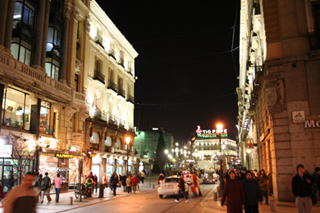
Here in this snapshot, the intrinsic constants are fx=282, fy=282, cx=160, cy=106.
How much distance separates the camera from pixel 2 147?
1838 centimetres

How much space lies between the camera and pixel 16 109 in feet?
67.8

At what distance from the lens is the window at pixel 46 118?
23.5 metres

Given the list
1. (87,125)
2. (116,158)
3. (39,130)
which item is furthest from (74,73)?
(116,158)

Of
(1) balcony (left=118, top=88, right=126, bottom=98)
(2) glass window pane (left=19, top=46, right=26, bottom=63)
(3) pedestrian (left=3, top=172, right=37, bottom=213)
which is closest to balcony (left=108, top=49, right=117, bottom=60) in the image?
(1) balcony (left=118, top=88, right=126, bottom=98)

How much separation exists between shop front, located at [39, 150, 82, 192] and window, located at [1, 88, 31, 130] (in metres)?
2.96

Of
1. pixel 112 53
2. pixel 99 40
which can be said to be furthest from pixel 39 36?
pixel 112 53

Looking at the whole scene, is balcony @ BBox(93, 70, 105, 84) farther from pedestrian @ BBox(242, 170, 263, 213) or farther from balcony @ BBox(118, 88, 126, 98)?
pedestrian @ BBox(242, 170, 263, 213)

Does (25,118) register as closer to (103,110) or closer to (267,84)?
(103,110)

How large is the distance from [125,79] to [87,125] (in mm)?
14806

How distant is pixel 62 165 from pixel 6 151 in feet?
21.7

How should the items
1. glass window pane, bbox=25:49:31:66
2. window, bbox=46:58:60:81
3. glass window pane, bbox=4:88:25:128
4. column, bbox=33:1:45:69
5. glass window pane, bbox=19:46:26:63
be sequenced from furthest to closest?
window, bbox=46:58:60:81
column, bbox=33:1:45:69
glass window pane, bbox=25:49:31:66
glass window pane, bbox=19:46:26:63
glass window pane, bbox=4:88:25:128

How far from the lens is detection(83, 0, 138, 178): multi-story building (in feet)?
104

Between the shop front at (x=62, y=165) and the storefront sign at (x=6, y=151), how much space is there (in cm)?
347

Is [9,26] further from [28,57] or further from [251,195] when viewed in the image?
[251,195]
